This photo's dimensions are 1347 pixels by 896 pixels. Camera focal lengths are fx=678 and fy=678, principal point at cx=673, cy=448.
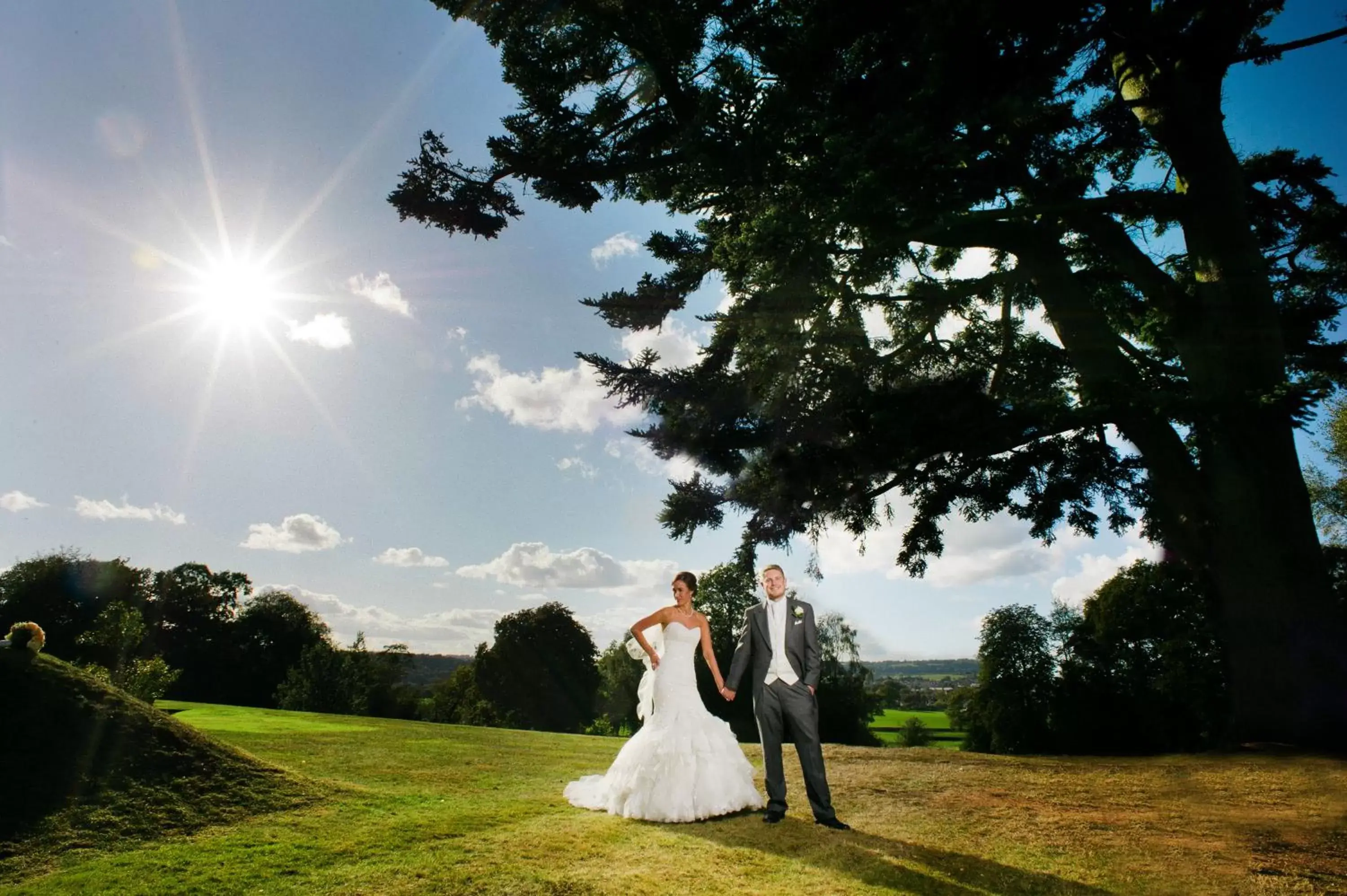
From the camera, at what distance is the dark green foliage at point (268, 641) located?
180 ft

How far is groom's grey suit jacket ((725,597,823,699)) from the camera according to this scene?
7.01 m

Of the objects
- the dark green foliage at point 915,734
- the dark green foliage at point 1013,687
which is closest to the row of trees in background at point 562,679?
the dark green foliage at point 915,734

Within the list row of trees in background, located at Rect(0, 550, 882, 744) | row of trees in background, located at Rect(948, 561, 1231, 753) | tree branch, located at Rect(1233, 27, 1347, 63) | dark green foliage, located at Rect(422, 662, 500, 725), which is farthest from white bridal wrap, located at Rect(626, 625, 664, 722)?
dark green foliage, located at Rect(422, 662, 500, 725)

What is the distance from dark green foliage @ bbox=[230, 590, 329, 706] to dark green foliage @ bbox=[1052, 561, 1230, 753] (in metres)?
52.4

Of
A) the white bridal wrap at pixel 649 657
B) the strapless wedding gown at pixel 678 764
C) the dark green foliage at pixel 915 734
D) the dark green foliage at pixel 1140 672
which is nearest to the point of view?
the strapless wedding gown at pixel 678 764

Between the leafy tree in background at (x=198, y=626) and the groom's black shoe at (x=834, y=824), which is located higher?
the leafy tree in background at (x=198, y=626)

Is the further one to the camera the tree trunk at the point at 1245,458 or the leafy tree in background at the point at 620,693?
the leafy tree in background at the point at 620,693

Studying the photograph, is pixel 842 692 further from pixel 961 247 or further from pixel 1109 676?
pixel 961 247

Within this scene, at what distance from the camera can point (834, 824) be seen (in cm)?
684

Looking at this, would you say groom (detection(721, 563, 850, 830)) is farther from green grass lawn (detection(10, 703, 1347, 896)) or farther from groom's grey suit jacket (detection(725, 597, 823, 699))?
green grass lawn (detection(10, 703, 1347, 896))

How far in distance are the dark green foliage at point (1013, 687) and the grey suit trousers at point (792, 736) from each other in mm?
37731

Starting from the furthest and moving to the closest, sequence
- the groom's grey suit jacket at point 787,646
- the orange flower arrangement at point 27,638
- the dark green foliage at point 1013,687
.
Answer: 1. the dark green foliage at point 1013,687
2. the orange flower arrangement at point 27,638
3. the groom's grey suit jacket at point 787,646

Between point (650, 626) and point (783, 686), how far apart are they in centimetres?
191

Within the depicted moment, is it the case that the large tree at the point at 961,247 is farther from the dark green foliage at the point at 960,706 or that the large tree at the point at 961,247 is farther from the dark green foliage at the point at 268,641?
the dark green foliage at the point at 268,641
